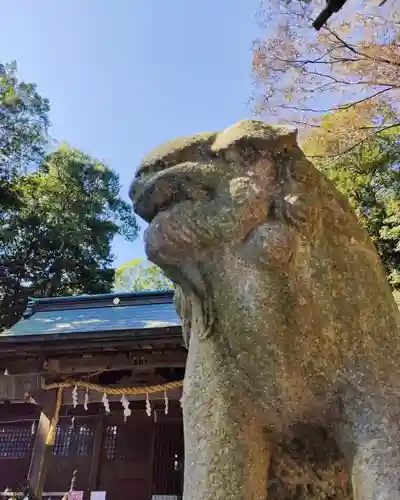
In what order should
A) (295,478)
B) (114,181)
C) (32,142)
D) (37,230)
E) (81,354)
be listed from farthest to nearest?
(114,181) → (37,230) → (32,142) → (81,354) → (295,478)

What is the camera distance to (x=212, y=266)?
1.44m

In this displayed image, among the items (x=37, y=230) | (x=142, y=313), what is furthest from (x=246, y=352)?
(x=37, y=230)

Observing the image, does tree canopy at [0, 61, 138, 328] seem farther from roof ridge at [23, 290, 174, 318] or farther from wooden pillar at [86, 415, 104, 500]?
wooden pillar at [86, 415, 104, 500]

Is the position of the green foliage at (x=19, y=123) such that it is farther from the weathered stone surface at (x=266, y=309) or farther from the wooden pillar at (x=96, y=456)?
the weathered stone surface at (x=266, y=309)

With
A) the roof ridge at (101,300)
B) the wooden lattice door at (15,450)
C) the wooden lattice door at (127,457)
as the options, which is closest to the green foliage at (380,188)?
the roof ridge at (101,300)

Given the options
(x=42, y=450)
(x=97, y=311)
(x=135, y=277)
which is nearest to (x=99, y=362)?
(x=42, y=450)

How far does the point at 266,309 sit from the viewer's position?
1356 millimetres

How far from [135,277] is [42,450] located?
19.4m

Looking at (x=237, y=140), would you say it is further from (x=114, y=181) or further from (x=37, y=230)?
(x=114, y=181)

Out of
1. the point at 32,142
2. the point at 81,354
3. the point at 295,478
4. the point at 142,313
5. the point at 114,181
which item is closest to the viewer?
the point at 295,478

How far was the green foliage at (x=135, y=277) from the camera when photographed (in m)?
23.8

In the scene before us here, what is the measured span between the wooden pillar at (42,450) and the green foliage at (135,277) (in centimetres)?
1777

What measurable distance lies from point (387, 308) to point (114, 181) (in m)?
21.4

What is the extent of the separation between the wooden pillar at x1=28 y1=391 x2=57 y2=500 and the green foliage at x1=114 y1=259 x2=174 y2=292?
17.8m
